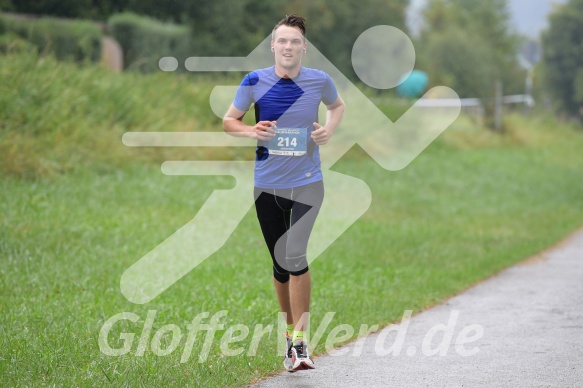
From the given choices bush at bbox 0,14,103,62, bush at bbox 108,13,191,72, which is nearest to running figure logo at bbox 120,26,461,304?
bush at bbox 108,13,191,72

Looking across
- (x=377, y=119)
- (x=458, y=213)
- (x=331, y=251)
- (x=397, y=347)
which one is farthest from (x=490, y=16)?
(x=397, y=347)

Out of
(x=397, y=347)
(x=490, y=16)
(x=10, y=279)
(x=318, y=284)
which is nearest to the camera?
(x=397, y=347)

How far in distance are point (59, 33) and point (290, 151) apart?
72.3 feet

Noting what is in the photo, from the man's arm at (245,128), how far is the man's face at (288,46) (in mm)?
441

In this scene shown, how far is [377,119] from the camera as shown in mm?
26562

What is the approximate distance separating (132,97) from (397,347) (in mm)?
13002

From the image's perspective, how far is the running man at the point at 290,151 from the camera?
7.05 meters

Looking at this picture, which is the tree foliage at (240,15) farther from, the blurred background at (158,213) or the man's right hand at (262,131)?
the man's right hand at (262,131)

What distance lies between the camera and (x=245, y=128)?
7062mm

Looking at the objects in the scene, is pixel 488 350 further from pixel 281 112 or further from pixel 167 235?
pixel 167 235

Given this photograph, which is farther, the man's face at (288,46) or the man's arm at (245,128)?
the man's face at (288,46)

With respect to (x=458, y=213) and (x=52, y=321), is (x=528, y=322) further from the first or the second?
(x=458, y=213)

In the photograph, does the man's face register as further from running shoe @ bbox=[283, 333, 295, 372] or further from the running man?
running shoe @ bbox=[283, 333, 295, 372]

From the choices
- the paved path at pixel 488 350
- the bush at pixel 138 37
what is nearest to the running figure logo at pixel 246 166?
the bush at pixel 138 37
